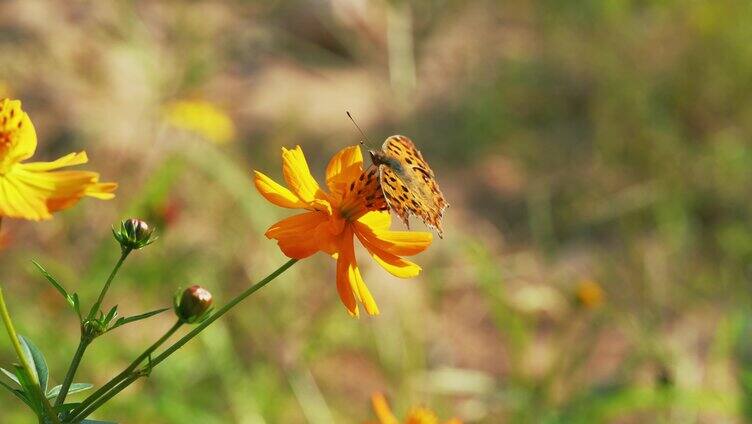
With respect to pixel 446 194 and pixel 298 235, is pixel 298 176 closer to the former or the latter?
pixel 298 235

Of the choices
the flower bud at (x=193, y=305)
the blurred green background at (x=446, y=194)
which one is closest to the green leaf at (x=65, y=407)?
the flower bud at (x=193, y=305)

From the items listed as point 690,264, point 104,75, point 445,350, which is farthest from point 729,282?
point 104,75

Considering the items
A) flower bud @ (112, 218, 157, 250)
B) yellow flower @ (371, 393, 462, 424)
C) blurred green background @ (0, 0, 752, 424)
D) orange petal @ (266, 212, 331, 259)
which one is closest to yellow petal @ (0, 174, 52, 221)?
flower bud @ (112, 218, 157, 250)

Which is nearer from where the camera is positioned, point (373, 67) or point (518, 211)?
point (518, 211)

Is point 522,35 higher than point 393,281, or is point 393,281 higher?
point 522,35

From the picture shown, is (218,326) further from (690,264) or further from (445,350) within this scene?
(690,264)

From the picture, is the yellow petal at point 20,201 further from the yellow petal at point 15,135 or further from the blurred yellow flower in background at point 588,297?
the blurred yellow flower in background at point 588,297

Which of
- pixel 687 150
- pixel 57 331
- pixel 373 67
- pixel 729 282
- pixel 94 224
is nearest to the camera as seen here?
pixel 57 331
